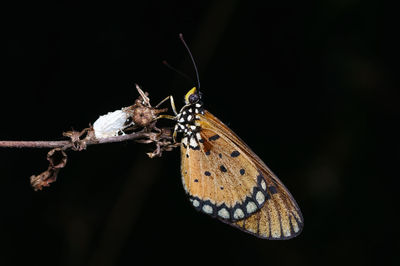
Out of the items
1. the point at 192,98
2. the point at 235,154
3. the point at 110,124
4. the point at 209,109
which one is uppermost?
the point at 209,109

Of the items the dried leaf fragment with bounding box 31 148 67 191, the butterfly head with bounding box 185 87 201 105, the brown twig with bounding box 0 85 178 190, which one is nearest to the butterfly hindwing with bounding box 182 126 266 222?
the butterfly head with bounding box 185 87 201 105

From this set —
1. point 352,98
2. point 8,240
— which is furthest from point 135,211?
point 352,98

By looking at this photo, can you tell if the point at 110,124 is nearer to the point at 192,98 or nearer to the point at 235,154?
the point at 192,98

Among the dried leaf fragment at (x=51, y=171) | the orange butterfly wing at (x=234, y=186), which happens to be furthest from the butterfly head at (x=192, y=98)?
the dried leaf fragment at (x=51, y=171)

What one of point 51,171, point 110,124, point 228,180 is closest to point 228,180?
point 228,180

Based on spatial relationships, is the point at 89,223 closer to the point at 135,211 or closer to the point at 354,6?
the point at 135,211

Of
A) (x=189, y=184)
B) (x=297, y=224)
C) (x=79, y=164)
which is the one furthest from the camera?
(x=79, y=164)

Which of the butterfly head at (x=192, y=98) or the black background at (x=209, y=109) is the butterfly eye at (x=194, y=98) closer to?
the butterfly head at (x=192, y=98)
